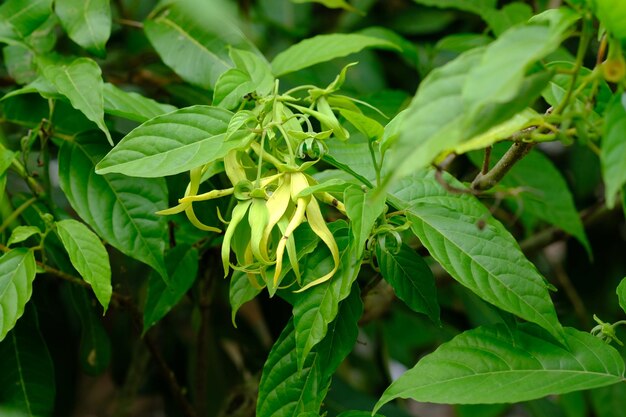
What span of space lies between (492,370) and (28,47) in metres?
0.55

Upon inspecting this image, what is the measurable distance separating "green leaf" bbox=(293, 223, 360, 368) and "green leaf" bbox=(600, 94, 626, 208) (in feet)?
0.63

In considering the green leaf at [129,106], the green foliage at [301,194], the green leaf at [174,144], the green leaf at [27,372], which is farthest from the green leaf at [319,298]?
the green leaf at [27,372]

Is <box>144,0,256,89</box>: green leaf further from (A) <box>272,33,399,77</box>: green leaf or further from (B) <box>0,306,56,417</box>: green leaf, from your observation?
(B) <box>0,306,56,417</box>: green leaf

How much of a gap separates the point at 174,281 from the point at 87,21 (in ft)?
0.96

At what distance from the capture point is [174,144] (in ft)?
1.75

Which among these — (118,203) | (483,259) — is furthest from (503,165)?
(118,203)

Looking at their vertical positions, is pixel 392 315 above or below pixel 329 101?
below

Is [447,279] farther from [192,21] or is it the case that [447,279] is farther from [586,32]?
[586,32]

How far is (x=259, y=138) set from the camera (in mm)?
570

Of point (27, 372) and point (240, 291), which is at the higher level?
point (240, 291)

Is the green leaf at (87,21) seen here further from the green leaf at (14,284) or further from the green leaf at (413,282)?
the green leaf at (413,282)

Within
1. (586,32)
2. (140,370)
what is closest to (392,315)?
(140,370)

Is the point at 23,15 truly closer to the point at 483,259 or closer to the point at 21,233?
the point at 21,233

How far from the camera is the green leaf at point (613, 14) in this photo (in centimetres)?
40
